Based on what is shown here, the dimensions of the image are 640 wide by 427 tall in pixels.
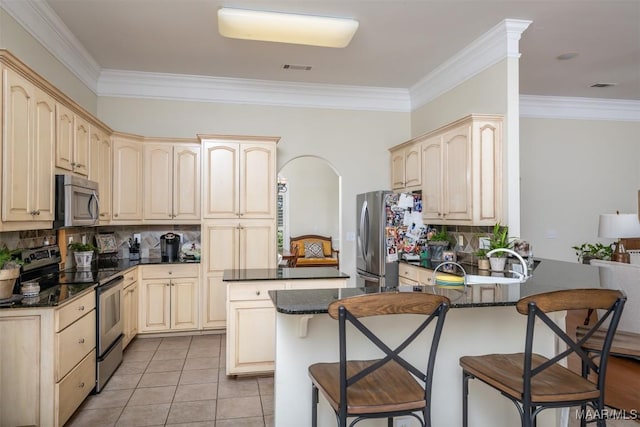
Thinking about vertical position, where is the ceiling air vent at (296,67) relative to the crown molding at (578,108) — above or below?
above

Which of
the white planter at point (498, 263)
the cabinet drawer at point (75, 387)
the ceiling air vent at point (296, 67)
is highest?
the ceiling air vent at point (296, 67)

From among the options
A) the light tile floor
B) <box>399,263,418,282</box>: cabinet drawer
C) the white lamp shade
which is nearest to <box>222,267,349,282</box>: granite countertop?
the light tile floor

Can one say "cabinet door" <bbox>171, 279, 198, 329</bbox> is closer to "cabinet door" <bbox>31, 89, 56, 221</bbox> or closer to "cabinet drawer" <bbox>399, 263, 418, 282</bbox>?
"cabinet door" <bbox>31, 89, 56, 221</bbox>

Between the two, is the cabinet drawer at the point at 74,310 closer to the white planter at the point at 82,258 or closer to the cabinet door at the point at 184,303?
the white planter at the point at 82,258

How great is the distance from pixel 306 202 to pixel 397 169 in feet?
13.5

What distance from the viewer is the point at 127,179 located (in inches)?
190

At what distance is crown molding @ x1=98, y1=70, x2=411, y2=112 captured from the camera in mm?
5152

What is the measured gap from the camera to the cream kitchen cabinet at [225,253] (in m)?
4.82

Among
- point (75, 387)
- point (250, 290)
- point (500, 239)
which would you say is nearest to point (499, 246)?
point (500, 239)

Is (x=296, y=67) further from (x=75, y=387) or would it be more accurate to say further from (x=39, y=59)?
(x=75, y=387)

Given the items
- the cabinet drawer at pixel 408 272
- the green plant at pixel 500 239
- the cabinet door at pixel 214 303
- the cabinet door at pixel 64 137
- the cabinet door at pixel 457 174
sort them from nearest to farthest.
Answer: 1. the cabinet door at pixel 64 137
2. the green plant at pixel 500 239
3. the cabinet door at pixel 457 174
4. the cabinet drawer at pixel 408 272
5. the cabinet door at pixel 214 303

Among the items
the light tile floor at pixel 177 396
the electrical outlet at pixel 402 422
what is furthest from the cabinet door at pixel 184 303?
the electrical outlet at pixel 402 422

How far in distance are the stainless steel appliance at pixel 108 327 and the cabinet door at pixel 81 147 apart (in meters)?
0.98

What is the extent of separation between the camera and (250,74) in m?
5.15
